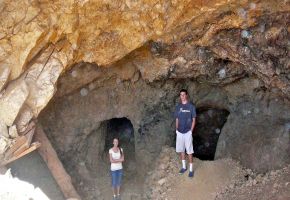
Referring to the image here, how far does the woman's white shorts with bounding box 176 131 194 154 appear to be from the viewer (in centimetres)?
782

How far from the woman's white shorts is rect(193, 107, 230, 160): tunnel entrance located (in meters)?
1.57

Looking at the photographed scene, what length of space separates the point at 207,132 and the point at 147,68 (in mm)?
2247

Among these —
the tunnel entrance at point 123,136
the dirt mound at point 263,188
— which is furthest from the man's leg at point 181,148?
the tunnel entrance at point 123,136

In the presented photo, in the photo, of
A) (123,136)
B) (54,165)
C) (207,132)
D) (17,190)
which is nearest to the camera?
(17,190)

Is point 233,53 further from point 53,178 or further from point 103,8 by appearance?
point 53,178

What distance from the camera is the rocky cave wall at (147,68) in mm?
6801

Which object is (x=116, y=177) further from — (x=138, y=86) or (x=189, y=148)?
(x=138, y=86)

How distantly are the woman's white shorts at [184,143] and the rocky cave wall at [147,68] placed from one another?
885 millimetres

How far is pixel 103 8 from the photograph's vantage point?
6.81m

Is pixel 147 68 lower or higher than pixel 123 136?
higher

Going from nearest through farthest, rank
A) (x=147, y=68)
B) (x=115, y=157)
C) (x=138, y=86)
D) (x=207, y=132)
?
(x=115, y=157) → (x=147, y=68) → (x=138, y=86) → (x=207, y=132)

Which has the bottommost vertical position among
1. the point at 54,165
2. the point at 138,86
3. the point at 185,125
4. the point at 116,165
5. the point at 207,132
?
the point at 116,165

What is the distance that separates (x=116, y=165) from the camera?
310 inches

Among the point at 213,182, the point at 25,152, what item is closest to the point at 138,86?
the point at 213,182
